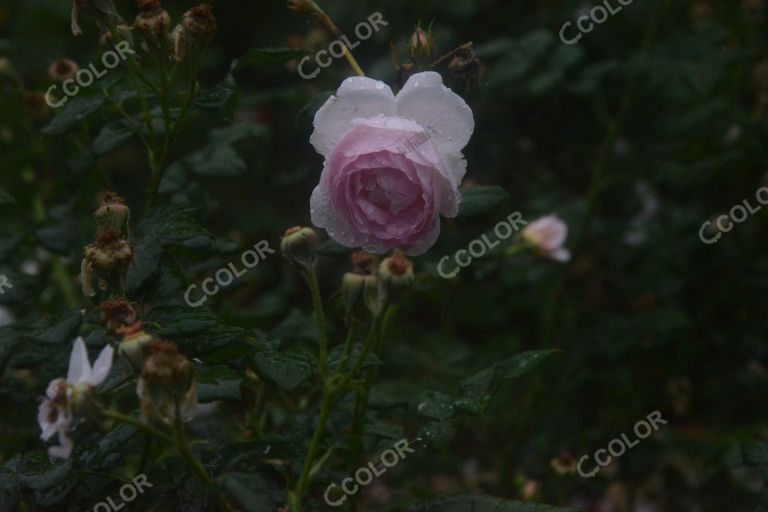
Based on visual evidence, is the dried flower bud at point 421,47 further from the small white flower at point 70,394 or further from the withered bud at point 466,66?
the small white flower at point 70,394

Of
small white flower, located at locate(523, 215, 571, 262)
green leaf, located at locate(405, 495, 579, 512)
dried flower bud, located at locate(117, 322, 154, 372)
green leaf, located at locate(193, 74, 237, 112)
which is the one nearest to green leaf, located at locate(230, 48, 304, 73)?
green leaf, located at locate(193, 74, 237, 112)

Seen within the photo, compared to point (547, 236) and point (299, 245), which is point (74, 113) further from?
point (547, 236)

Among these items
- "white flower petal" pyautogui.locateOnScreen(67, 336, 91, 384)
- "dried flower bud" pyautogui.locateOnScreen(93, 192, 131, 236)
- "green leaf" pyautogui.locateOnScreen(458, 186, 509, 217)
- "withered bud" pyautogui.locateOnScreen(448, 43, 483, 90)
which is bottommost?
"green leaf" pyautogui.locateOnScreen(458, 186, 509, 217)

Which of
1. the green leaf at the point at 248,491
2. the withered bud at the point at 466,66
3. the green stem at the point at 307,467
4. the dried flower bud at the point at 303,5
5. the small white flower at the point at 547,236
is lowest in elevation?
the small white flower at the point at 547,236

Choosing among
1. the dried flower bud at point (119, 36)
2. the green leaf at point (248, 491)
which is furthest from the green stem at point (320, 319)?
the dried flower bud at point (119, 36)

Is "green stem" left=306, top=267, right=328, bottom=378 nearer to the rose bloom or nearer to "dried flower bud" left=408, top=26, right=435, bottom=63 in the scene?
the rose bloom

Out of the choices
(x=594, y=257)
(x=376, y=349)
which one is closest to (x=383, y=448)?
(x=376, y=349)

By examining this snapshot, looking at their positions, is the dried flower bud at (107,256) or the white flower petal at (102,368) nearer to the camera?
the white flower petal at (102,368)
